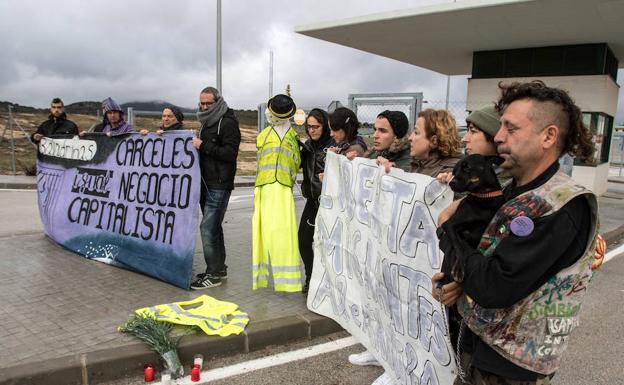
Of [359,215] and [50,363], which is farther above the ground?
[359,215]

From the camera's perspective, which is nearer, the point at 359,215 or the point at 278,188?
the point at 359,215

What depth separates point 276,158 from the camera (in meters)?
4.35

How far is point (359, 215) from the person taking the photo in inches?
132

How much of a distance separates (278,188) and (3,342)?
2417 millimetres

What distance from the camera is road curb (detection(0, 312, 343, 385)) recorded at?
2.99 meters

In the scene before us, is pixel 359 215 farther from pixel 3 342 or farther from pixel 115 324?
pixel 3 342

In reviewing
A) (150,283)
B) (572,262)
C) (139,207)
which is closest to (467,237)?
(572,262)

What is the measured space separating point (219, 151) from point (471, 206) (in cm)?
318

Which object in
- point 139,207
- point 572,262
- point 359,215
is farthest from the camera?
point 139,207

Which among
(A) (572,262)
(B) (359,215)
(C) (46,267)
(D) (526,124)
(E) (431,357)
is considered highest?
(D) (526,124)

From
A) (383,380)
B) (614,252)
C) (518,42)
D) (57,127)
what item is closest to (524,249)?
(383,380)

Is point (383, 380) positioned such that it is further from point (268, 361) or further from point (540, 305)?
point (540, 305)

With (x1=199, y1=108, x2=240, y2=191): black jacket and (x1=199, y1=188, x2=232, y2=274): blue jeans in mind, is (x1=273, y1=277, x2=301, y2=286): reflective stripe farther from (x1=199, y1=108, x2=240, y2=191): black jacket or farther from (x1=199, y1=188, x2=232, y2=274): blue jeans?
(x1=199, y1=108, x2=240, y2=191): black jacket

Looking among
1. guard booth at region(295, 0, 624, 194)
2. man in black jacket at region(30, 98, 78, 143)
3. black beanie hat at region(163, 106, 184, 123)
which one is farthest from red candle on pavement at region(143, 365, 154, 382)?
guard booth at region(295, 0, 624, 194)
